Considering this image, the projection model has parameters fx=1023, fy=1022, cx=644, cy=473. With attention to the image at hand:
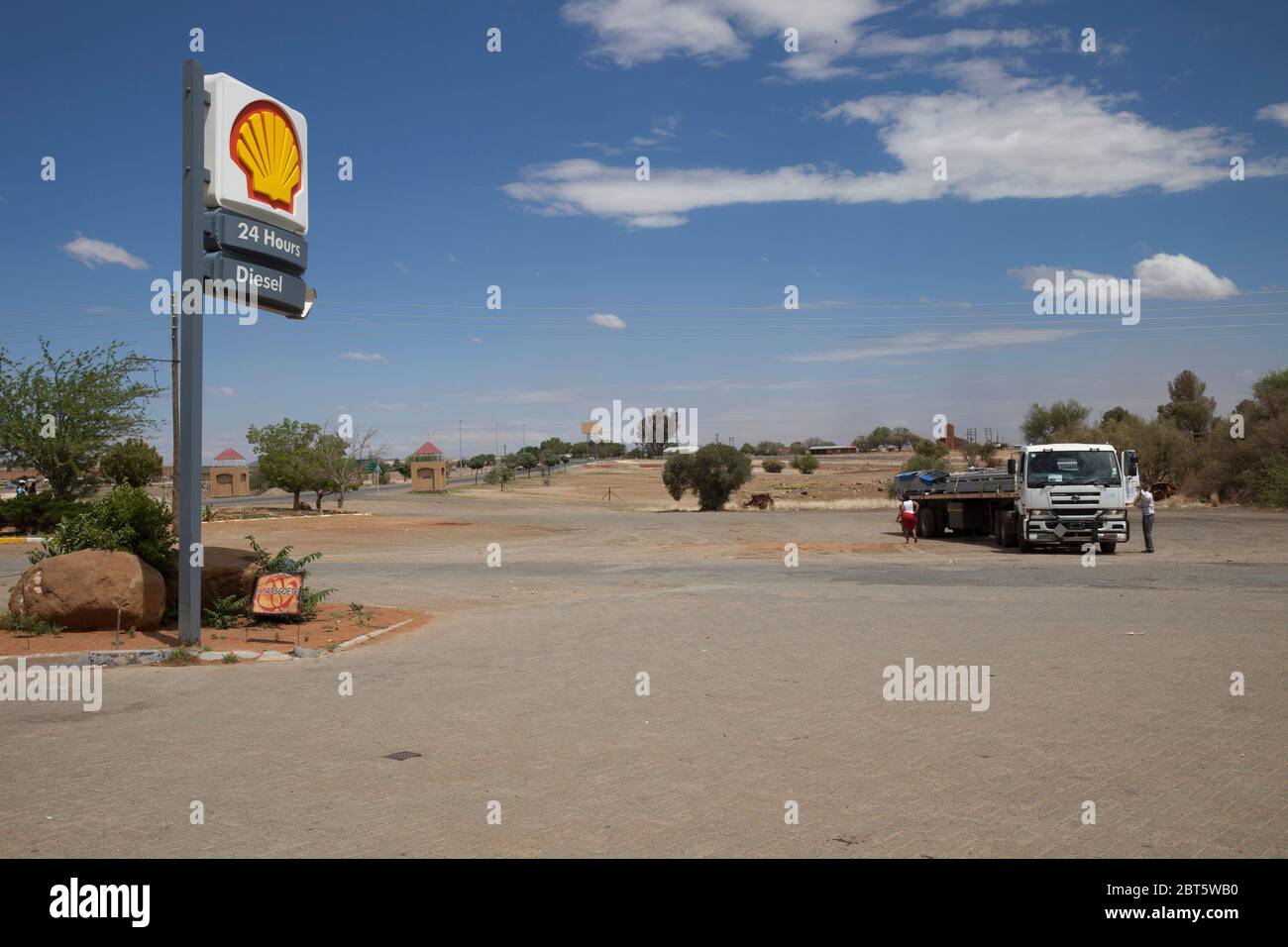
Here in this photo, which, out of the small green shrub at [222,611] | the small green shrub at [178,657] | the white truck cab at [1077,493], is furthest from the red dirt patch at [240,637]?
the white truck cab at [1077,493]

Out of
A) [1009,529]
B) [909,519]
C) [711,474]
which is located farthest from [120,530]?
[711,474]

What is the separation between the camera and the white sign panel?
12242 millimetres

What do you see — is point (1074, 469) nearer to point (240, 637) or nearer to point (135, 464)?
point (240, 637)

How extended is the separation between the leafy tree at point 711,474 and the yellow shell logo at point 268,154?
3997 centimetres

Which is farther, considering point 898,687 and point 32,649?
point 32,649

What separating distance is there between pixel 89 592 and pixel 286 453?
36262 mm

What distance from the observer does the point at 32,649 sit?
38.8 ft

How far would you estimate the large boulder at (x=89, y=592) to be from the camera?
12.8 meters

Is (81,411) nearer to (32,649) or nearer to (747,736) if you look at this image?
(32,649)

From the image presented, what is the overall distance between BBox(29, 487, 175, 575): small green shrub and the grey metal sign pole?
1.94 metres

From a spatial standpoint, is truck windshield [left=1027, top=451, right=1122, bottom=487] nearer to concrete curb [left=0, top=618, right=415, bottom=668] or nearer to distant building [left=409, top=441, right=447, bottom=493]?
concrete curb [left=0, top=618, right=415, bottom=668]

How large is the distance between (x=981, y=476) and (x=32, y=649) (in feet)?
85.0
